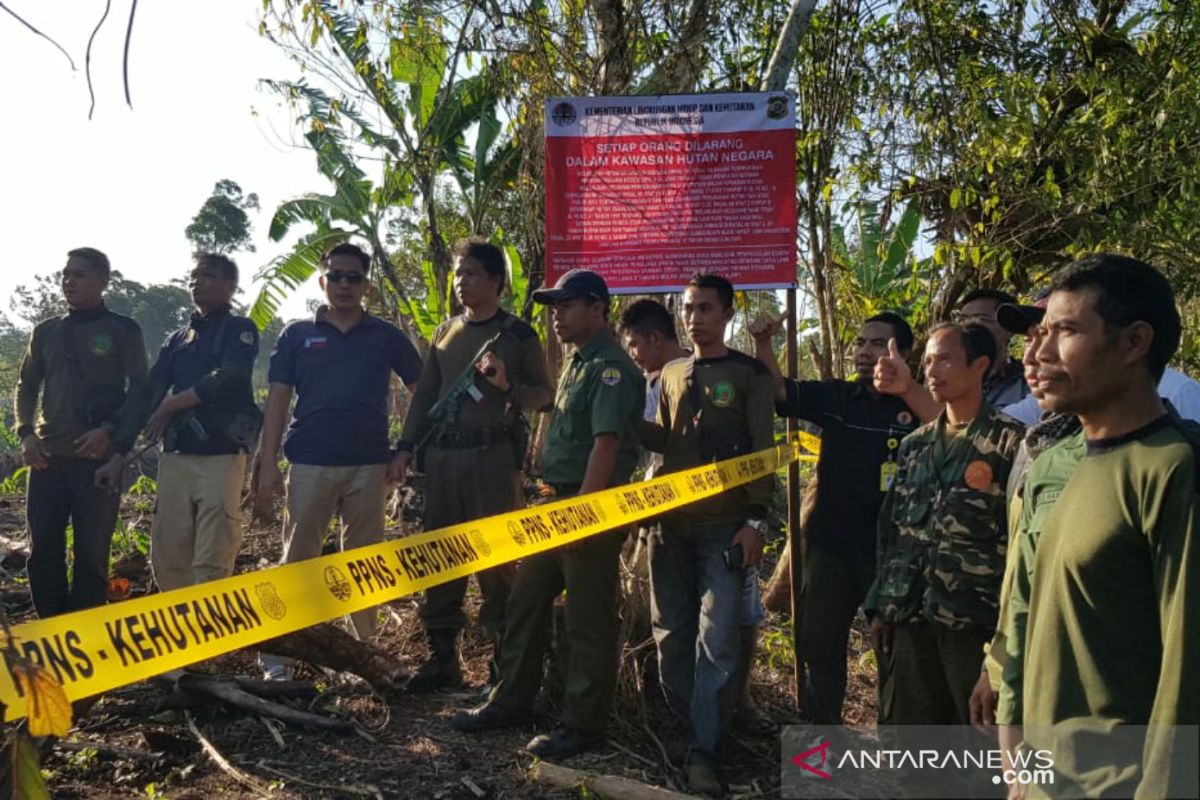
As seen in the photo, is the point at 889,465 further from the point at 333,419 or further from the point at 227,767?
the point at 227,767

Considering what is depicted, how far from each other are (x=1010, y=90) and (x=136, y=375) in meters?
5.07

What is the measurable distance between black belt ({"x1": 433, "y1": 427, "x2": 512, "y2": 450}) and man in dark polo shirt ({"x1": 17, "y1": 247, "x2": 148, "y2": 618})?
5.82 ft

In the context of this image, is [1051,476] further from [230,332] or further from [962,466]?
[230,332]

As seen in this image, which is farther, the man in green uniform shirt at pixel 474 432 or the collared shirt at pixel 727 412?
the man in green uniform shirt at pixel 474 432

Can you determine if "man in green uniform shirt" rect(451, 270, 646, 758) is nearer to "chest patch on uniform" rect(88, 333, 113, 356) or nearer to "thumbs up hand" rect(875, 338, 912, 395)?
"thumbs up hand" rect(875, 338, 912, 395)

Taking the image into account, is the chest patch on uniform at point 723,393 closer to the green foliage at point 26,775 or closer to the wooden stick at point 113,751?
the wooden stick at point 113,751

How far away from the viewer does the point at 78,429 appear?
4641 mm

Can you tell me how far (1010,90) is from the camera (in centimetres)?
495

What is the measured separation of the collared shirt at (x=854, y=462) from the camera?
140 inches

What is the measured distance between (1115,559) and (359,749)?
2.94 m

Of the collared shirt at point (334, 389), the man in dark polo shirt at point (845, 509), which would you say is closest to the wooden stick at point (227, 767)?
the collared shirt at point (334, 389)

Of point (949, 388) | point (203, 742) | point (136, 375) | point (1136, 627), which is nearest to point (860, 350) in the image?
point (949, 388)

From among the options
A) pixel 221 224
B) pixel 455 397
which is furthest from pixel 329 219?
pixel 221 224

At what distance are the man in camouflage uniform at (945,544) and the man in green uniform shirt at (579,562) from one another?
1.08 meters
